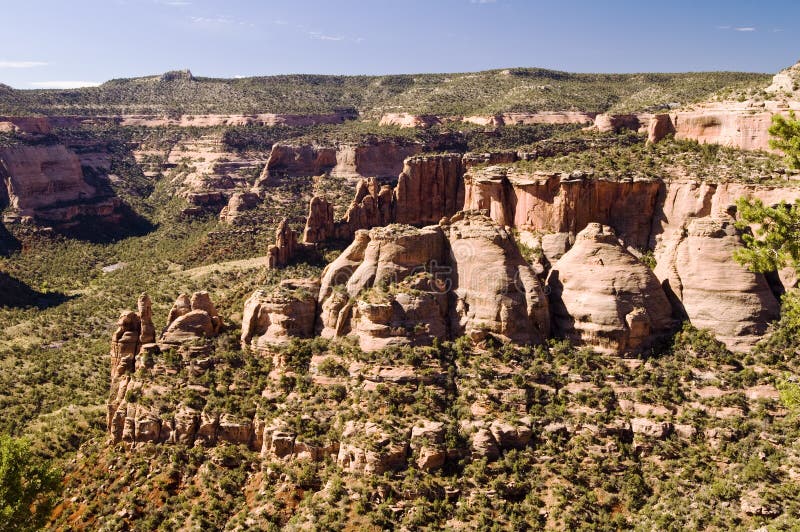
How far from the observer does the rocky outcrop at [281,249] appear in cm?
6862

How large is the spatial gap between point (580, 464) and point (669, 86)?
361 feet

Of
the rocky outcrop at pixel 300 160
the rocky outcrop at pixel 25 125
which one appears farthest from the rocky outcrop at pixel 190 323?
the rocky outcrop at pixel 25 125

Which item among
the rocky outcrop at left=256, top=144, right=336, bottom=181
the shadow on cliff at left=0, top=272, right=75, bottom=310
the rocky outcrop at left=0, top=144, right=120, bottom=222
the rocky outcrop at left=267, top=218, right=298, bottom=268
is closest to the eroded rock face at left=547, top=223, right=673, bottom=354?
the rocky outcrop at left=267, top=218, right=298, bottom=268

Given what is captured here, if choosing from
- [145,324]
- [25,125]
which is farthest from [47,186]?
[145,324]

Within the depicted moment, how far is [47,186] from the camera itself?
4739 inches

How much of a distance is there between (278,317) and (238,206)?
67.0m

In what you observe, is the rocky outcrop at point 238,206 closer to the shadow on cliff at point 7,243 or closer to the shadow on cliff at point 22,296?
the shadow on cliff at point 22,296

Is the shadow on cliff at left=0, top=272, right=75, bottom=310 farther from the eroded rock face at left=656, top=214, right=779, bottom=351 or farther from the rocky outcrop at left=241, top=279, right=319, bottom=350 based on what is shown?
the eroded rock face at left=656, top=214, right=779, bottom=351

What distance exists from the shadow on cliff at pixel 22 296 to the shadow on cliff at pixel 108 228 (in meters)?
23.8

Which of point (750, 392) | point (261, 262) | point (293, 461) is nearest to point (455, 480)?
point (293, 461)

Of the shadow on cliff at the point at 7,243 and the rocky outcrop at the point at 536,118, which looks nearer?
the shadow on cliff at the point at 7,243

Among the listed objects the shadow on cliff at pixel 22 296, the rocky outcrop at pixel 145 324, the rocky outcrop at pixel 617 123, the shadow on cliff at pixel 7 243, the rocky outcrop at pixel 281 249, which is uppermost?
the rocky outcrop at pixel 617 123

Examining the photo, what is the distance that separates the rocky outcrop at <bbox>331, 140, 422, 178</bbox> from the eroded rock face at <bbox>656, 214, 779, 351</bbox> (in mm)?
77760

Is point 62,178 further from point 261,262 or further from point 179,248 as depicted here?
point 261,262
